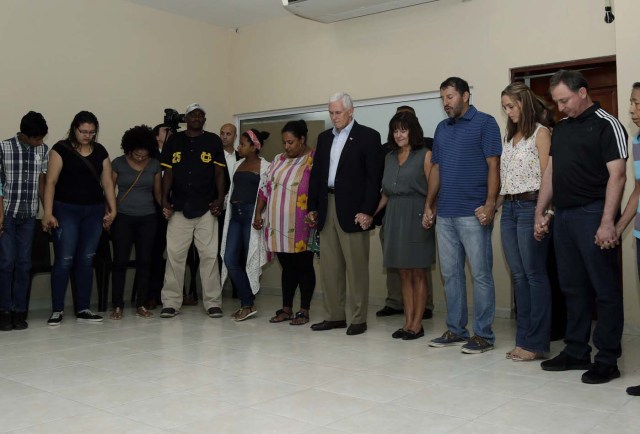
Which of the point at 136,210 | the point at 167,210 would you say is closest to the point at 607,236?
the point at 167,210

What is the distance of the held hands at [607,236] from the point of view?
3061 millimetres

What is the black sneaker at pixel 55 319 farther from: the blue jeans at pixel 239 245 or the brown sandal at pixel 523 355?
the brown sandal at pixel 523 355

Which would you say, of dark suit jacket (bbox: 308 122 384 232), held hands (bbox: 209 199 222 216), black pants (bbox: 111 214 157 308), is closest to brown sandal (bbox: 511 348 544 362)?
dark suit jacket (bbox: 308 122 384 232)

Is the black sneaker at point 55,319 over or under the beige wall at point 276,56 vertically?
under

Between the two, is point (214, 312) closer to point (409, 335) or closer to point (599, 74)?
point (409, 335)

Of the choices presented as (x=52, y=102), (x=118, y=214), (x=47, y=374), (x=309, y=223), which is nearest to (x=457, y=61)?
(x=309, y=223)

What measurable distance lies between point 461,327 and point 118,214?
2.74 m

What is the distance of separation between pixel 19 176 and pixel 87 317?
3.72 ft

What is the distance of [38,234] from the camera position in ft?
17.5

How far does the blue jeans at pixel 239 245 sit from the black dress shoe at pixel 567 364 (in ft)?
7.94

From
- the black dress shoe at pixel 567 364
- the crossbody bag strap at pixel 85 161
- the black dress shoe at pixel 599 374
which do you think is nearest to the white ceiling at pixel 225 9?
the crossbody bag strap at pixel 85 161

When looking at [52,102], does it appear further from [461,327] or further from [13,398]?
[461,327]

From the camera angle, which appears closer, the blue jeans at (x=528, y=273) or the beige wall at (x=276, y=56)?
the blue jeans at (x=528, y=273)

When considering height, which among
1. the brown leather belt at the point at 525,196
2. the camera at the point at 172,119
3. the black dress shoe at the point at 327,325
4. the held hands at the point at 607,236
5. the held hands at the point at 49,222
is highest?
the camera at the point at 172,119
